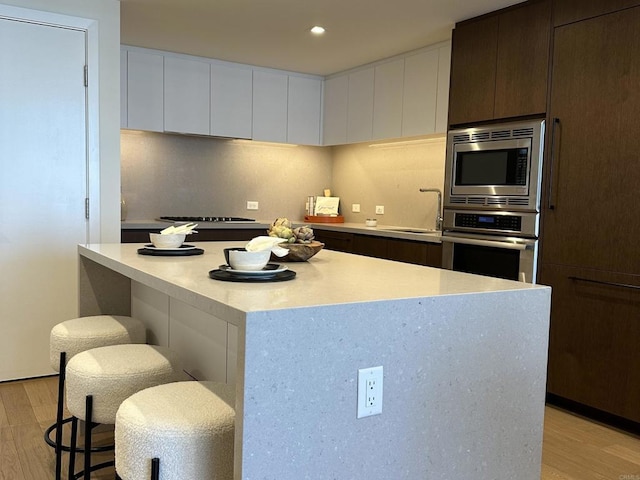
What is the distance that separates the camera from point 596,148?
9.73ft

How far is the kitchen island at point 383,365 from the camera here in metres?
1.21

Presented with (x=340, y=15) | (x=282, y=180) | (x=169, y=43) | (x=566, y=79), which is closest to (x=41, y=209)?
(x=169, y=43)

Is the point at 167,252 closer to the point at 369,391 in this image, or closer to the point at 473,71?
the point at 369,391

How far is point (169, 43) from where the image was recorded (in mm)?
4492

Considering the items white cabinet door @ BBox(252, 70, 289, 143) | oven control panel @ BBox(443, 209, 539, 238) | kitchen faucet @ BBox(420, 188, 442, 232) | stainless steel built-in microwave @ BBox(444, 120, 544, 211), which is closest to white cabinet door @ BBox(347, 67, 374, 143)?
white cabinet door @ BBox(252, 70, 289, 143)

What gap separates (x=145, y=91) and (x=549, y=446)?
3842mm

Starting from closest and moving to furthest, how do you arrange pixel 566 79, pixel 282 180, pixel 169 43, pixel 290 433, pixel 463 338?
pixel 290 433
pixel 463 338
pixel 566 79
pixel 169 43
pixel 282 180

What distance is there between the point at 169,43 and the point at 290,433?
395cm

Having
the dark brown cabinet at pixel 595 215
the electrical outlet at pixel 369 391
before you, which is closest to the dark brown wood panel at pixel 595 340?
the dark brown cabinet at pixel 595 215

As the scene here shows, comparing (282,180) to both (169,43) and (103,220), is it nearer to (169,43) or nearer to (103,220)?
(169,43)

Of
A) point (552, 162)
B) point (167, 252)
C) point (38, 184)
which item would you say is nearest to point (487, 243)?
point (552, 162)

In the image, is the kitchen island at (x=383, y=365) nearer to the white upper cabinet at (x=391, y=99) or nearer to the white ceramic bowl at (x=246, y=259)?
the white ceramic bowl at (x=246, y=259)

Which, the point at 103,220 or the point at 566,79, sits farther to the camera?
the point at 103,220

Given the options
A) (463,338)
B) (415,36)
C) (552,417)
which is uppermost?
(415,36)
